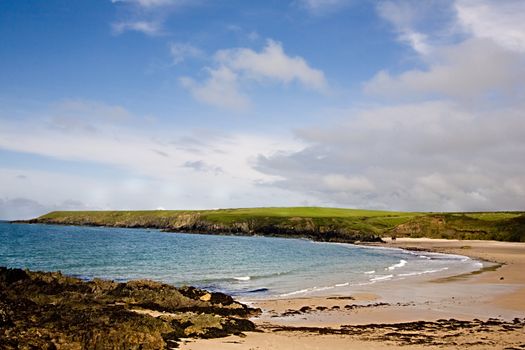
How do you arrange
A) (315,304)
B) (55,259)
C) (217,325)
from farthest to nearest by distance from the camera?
1. (55,259)
2. (315,304)
3. (217,325)

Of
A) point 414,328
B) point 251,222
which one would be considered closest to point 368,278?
point 414,328

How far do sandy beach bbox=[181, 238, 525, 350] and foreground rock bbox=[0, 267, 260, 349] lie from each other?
1.52 metres

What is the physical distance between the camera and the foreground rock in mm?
16359

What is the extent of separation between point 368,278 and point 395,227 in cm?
10074

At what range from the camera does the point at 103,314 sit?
776 inches

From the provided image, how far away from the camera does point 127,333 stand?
17328 millimetres

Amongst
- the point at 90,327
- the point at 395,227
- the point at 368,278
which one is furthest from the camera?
the point at 395,227

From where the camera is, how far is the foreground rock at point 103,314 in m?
16.4

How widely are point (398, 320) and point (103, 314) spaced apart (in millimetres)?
15506

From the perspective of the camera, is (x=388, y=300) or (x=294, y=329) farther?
(x=388, y=300)

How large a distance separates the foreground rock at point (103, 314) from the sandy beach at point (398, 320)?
1.52 meters

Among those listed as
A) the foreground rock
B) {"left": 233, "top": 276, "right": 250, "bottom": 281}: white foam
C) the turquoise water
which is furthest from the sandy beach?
{"left": 233, "top": 276, "right": 250, "bottom": 281}: white foam

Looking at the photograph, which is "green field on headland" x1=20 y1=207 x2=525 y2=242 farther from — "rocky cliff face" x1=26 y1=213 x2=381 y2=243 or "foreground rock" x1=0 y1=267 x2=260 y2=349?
"foreground rock" x1=0 y1=267 x2=260 y2=349

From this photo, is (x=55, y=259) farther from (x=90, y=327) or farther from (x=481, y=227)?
(x=481, y=227)
